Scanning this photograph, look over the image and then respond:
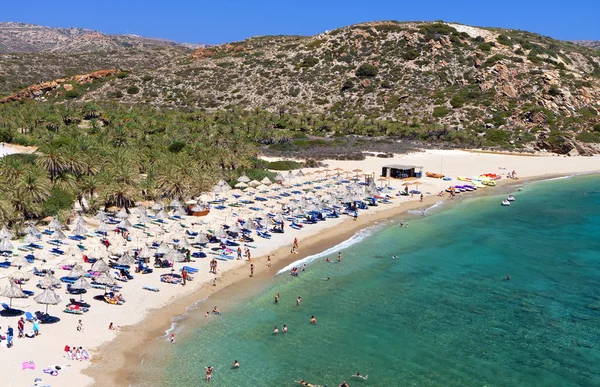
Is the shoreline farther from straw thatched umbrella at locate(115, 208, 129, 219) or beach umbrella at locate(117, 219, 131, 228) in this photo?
straw thatched umbrella at locate(115, 208, 129, 219)

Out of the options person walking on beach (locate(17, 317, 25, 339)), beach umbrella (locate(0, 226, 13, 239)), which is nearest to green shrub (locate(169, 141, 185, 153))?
beach umbrella (locate(0, 226, 13, 239))

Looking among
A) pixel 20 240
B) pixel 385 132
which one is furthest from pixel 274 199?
pixel 385 132

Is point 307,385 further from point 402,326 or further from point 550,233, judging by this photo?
point 550,233

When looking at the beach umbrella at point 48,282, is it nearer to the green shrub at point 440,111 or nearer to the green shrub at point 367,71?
the green shrub at point 440,111

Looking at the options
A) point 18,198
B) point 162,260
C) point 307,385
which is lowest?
point 307,385

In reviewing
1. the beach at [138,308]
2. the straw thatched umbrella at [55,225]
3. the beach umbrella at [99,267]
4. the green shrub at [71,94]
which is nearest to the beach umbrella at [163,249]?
the beach at [138,308]
